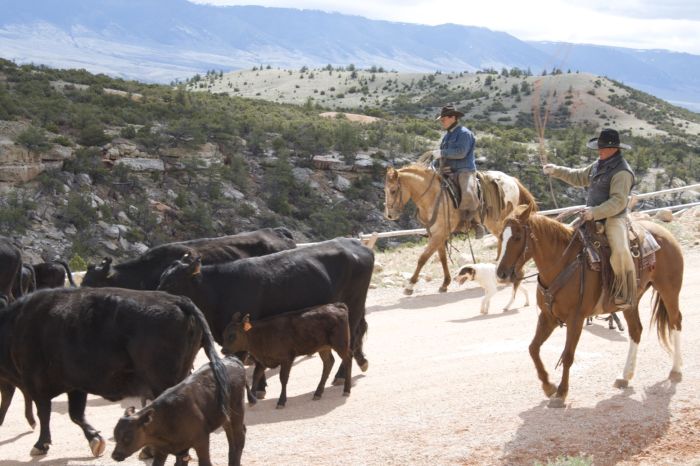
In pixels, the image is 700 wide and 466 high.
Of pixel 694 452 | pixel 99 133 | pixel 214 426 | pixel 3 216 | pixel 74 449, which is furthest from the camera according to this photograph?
pixel 99 133

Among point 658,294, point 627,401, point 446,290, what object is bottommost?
point 446,290

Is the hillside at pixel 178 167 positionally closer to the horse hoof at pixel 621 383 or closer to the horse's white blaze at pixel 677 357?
the horse's white blaze at pixel 677 357

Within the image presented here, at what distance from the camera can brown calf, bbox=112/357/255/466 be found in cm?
684

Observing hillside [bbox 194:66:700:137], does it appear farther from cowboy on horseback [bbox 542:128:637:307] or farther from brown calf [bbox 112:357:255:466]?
brown calf [bbox 112:357:255:466]

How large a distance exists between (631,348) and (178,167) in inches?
1082

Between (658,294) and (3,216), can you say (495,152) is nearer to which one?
(3,216)

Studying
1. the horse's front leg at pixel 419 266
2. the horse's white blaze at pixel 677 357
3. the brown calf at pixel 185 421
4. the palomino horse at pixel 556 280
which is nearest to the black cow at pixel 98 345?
the brown calf at pixel 185 421

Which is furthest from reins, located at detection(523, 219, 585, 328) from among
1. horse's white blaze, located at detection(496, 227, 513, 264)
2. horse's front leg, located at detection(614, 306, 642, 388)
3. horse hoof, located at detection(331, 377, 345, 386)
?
horse hoof, located at detection(331, 377, 345, 386)

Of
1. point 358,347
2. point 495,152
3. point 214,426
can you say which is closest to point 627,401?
point 358,347

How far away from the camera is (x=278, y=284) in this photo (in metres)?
10.8

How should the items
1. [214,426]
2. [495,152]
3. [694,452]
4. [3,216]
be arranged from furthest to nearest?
[495,152] < [3,216] < [694,452] < [214,426]

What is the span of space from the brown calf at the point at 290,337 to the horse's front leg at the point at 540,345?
6.76ft

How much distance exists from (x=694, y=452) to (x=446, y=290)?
9393 millimetres

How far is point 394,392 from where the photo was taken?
401 inches
